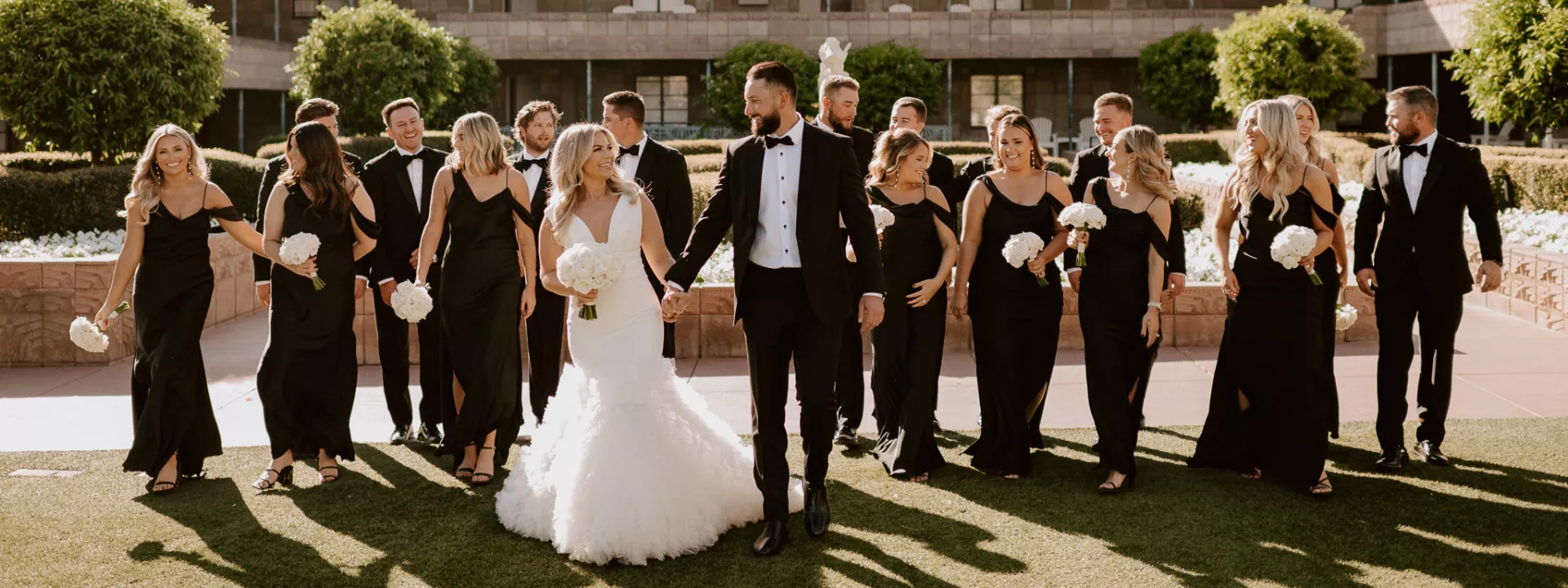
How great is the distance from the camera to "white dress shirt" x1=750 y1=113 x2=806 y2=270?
5730 mm

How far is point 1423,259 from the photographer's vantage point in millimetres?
7160

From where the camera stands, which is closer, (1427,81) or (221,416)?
(221,416)

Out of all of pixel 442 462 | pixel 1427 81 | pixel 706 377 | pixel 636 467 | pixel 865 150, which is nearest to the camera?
pixel 636 467

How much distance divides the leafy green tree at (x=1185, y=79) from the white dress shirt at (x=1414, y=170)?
2657cm

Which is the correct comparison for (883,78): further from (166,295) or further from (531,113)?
(166,295)

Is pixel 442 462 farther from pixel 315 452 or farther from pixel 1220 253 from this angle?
pixel 1220 253

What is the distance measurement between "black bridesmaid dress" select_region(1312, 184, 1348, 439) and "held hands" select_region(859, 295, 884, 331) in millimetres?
2362

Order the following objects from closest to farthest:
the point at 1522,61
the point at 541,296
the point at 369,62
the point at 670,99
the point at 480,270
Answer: the point at 480,270 < the point at 541,296 < the point at 1522,61 < the point at 369,62 < the point at 670,99

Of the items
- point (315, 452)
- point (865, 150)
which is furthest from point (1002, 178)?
point (315, 452)

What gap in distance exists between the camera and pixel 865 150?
8055mm

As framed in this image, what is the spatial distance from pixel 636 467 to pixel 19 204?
1211 centimetres

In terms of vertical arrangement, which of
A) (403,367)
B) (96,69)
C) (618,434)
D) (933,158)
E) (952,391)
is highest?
(96,69)

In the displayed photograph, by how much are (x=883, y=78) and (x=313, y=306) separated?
27.5m

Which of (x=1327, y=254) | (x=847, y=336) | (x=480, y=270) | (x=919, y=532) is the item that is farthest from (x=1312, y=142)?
(x=480, y=270)
